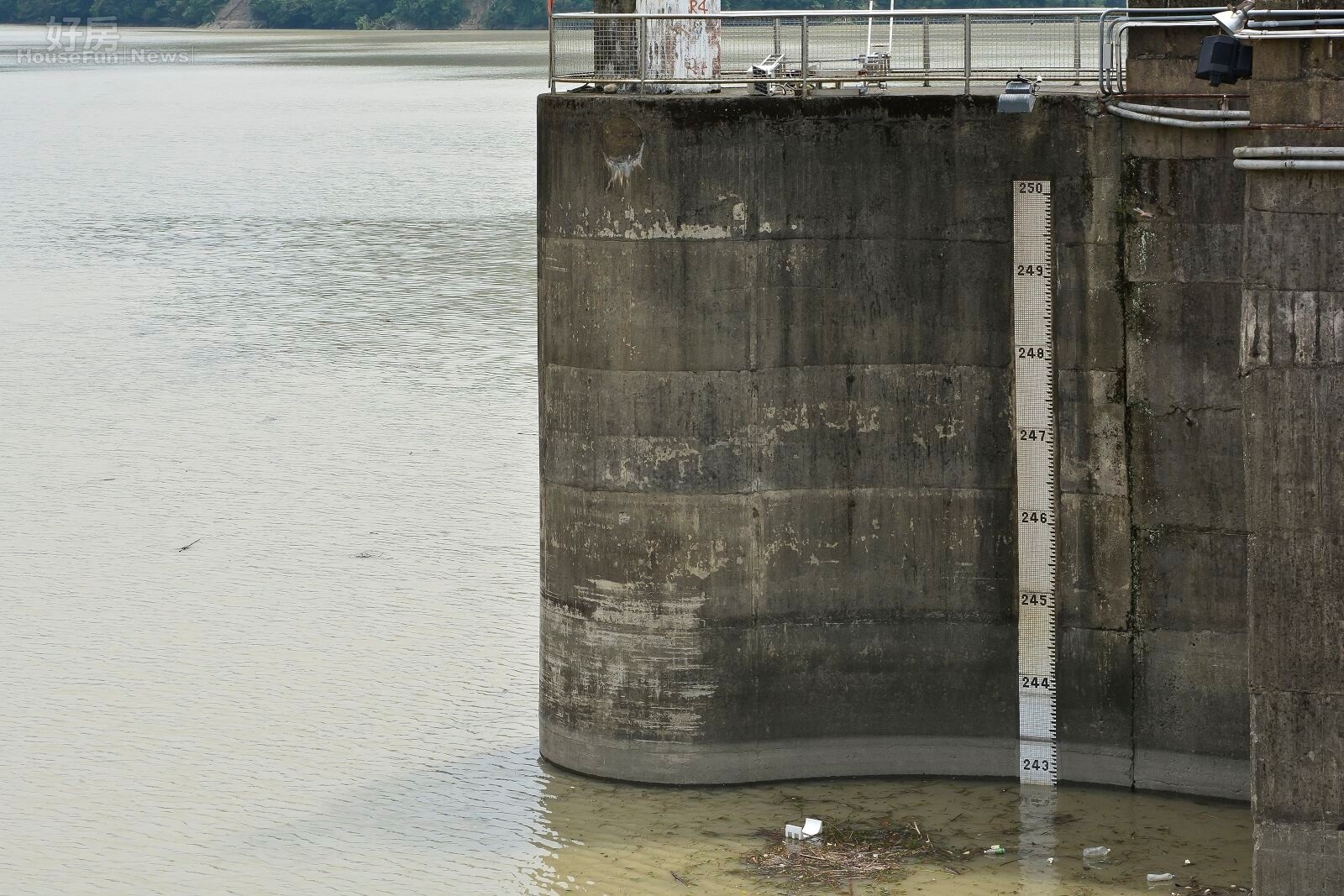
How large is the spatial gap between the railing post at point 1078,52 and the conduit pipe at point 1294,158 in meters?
3.72

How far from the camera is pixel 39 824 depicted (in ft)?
42.4

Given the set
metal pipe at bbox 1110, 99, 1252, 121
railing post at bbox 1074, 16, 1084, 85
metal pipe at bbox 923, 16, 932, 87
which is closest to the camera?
metal pipe at bbox 1110, 99, 1252, 121

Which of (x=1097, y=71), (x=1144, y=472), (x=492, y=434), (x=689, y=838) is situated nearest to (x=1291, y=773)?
(x=1144, y=472)

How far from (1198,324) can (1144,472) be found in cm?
87

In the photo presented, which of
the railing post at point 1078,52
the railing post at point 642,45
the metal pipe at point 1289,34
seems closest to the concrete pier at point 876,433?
the railing post at point 642,45

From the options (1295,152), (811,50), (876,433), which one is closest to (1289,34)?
(1295,152)

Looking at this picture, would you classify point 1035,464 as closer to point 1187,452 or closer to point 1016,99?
point 1187,452

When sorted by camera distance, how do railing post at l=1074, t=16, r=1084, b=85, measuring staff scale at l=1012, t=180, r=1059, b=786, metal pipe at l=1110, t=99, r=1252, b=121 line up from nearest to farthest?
metal pipe at l=1110, t=99, r=1252, b=121, measuring staff scale at l=1012, t=180, r=1059, b=786, railing post at l=1074, t=16, r=1084, b=85

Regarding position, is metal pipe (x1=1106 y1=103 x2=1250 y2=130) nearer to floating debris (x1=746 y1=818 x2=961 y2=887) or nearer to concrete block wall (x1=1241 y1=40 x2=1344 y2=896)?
concrete block wall (x1=1241 y1=40 x2=1344 y2=896)

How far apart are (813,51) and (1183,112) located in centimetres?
229

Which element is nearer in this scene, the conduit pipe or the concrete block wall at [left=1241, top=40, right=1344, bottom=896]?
the conduit pipe

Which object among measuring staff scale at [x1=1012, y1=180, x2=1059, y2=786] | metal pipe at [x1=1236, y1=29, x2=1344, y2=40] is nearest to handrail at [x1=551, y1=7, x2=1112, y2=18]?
measuring staff scale at [x1=1012, y1=180, x2=1059, y2=786]

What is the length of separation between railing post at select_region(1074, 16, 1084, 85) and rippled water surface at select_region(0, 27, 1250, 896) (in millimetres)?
4151

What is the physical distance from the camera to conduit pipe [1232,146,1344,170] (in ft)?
28.5
